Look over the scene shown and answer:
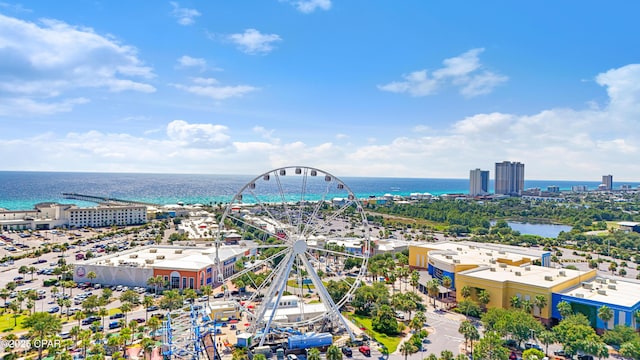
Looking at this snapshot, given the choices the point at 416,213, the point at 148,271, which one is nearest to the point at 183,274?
the point at 148,271

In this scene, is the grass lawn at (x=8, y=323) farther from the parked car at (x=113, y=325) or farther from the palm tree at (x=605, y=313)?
the palm tree at (x=605, y=313)

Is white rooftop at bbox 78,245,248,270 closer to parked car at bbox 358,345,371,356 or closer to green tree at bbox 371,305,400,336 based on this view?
green tree at bbox 371,305,400,336

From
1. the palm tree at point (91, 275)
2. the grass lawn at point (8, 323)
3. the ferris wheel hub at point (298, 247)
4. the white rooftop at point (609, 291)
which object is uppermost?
the ferris wheel hub at point (298, 247)

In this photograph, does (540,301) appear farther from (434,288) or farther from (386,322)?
(386,322)

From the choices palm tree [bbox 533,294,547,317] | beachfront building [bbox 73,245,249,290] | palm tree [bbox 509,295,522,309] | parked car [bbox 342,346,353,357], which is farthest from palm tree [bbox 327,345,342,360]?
beachfront building [bbox 73,245,249,290]

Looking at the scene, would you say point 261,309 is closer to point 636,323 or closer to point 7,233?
point 636,323

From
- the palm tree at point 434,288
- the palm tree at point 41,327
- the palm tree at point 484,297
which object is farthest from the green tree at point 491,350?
the palm tree at point 41,327

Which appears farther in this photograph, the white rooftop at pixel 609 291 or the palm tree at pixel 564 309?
the white rooftop at pixel 609 291
